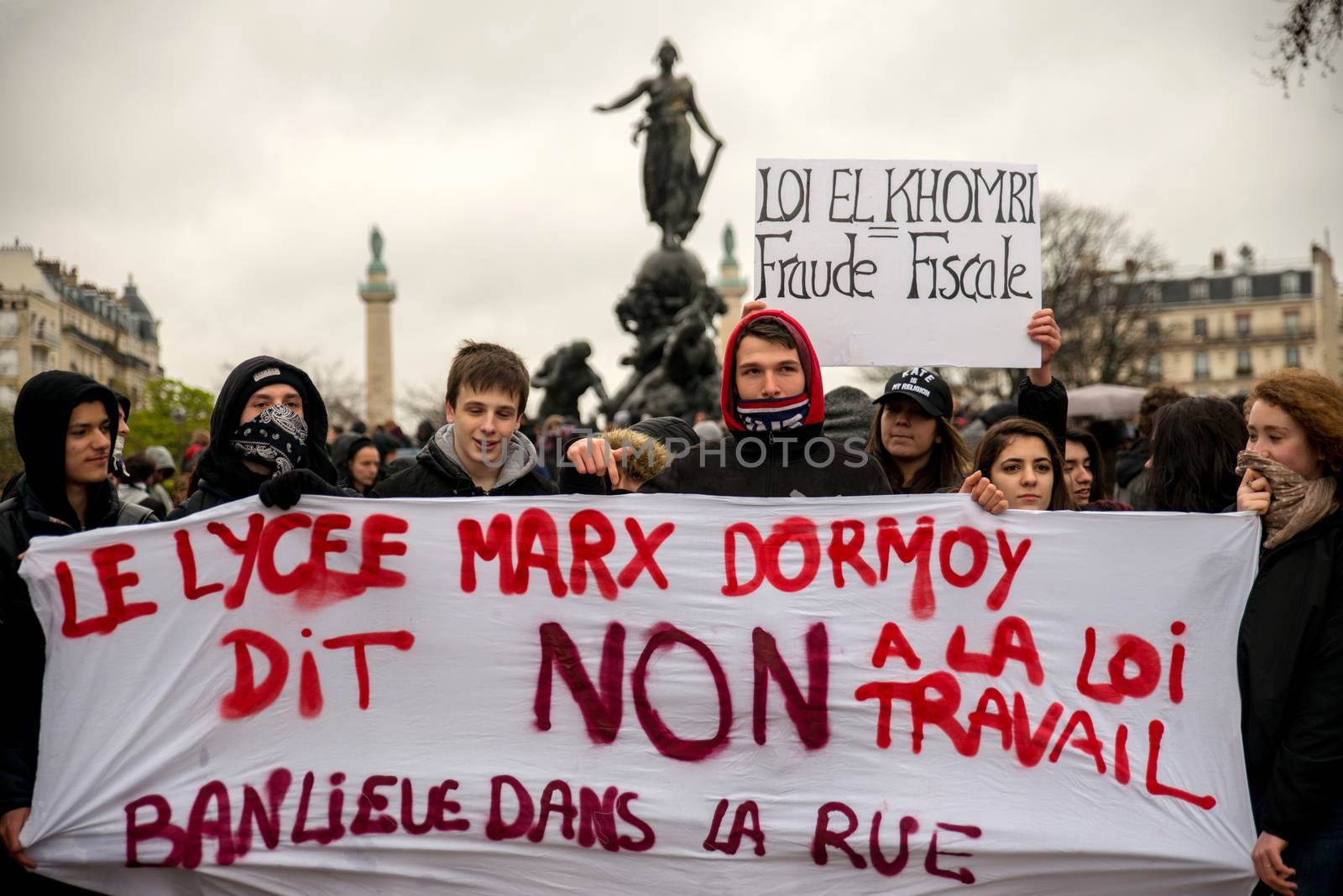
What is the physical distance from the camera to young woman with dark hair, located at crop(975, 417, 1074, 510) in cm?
416

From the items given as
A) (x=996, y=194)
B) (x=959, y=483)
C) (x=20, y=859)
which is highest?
(x=996, y=194)

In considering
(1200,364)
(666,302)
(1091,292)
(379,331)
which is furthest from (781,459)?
(1200,364)

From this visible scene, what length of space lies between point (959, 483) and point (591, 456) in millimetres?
1499

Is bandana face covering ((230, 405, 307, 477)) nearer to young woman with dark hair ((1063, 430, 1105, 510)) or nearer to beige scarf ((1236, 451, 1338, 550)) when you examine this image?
beige scarf ((1236, 451, 1338, 550))

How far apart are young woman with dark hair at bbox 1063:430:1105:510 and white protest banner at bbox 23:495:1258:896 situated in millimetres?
1589

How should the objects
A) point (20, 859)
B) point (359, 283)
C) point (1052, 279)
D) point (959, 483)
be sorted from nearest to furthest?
point (20, 859) → point (959, 483) → point (1052, 279) → point (359, 283)

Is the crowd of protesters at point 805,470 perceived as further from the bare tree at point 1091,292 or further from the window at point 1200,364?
the window at point 1200,364

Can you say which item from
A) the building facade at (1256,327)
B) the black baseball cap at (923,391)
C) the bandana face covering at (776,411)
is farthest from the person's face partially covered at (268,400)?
the building facade at (1256,327)

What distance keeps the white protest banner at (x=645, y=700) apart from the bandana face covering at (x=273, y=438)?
7.0 inches

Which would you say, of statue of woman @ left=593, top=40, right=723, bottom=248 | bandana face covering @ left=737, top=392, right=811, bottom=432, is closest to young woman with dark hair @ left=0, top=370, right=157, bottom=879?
→ bandana face covering @ left=737, top=392, right=811, bottom=432

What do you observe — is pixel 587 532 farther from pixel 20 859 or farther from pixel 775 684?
pixel 20 859

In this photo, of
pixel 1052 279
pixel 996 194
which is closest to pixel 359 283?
pixel 1052 279

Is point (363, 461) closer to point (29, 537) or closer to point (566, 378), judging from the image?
point (29, 537)

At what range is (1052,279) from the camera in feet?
137
